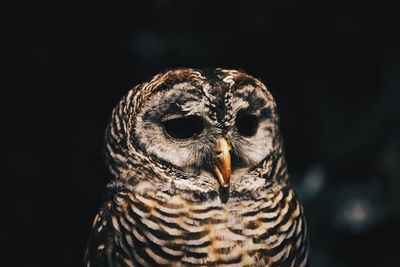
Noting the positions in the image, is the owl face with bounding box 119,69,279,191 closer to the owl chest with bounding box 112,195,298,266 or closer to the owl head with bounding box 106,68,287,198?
the owl head with bounding box 106,68,287,198

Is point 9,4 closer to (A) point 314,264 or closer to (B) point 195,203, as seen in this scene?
(B) point 195,203

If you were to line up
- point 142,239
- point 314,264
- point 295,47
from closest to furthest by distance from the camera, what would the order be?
point 142,239 → point 314,264 → point 295,47

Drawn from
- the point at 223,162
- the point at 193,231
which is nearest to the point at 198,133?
the point at 223,162

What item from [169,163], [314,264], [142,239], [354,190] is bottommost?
[314,264]

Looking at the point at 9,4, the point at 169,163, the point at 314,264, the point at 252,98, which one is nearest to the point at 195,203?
the point at 169,163

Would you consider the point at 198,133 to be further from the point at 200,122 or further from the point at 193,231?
the point at 193,231

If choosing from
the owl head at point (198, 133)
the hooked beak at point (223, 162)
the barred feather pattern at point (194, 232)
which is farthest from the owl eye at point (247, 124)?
the barred feather pattern at point (194, 232)
